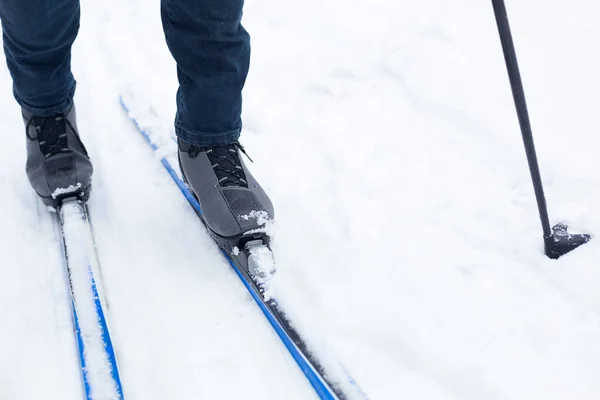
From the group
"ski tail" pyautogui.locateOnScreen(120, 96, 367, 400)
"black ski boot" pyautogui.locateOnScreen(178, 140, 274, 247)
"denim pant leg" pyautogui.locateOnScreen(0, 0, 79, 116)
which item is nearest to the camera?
"ski tail" pyautogui.locateOnScreen(120, 96, 367, 400)

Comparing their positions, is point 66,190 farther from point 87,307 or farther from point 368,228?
point 368,228

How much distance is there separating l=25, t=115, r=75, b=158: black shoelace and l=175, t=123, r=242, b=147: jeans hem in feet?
1.22

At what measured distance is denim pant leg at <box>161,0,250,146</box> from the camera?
1.46m

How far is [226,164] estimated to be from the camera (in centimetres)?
170

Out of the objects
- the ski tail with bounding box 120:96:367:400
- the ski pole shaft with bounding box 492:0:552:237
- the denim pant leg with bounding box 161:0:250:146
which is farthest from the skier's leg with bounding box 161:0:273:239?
the ski pole shaft with bounding box 492:0:552:237

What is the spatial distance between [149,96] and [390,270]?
1364mm

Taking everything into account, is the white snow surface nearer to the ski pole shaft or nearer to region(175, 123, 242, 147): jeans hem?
the ski pole shaft

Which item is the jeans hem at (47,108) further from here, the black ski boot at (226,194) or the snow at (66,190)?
the black ski boot at (226,194)

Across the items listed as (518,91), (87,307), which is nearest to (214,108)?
(87,307)

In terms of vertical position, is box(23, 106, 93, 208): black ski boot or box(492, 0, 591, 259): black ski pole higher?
box(23, 106, 93, 208): black ski boot

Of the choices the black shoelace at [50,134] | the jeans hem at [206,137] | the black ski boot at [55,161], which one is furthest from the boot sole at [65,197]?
the jeans hem at [206,137]

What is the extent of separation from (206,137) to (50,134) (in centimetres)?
49

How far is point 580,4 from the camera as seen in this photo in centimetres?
232

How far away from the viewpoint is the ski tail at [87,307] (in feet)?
4.13
